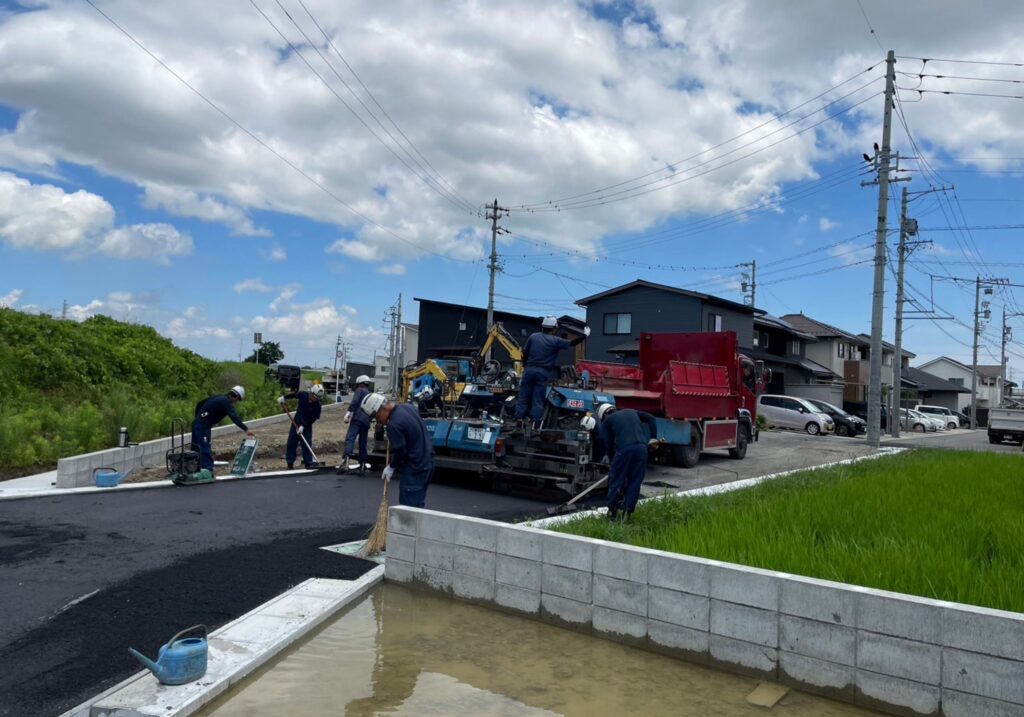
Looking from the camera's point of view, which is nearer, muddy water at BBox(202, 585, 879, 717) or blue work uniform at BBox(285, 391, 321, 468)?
muddy water at BBox(202, 585, 879, 717)

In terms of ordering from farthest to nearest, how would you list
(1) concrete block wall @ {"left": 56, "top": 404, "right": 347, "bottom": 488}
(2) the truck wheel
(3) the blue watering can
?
(2) the truck wheel < (1) concrete block wall @ {"left": 56, "top": 404, "right": 347, "bottom": 488} < (3) the blue watering can

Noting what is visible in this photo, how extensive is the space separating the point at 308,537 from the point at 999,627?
594 cm

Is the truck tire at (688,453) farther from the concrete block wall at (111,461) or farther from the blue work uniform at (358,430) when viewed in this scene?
the concrete block wall at (111,461)

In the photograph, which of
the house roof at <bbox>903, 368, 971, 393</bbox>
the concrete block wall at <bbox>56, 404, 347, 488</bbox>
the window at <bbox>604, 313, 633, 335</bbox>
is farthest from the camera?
the house roof at <bbox>903, 368, 971, 393</bbox>

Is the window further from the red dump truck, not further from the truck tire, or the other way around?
the truck tire

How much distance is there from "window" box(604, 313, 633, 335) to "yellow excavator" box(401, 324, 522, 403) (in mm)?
24225

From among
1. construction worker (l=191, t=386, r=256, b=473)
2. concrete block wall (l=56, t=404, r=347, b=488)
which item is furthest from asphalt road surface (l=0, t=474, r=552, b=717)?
concrete block wall (l=56, t=404, r=347, b=488)

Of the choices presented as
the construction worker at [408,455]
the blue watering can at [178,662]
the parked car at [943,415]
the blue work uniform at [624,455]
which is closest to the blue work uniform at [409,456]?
the construction worker at [408,455]

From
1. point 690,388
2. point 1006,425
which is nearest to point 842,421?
point 1006,425

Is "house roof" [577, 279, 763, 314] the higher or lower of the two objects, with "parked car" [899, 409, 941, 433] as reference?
higher

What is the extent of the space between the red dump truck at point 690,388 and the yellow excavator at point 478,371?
4.20 feet

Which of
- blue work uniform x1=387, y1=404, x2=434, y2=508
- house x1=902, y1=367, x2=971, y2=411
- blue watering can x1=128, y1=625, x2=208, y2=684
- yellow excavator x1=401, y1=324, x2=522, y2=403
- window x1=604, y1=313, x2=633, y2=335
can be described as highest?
window x1=604, y1=313, x2=633, y2=335

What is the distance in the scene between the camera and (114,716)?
11.8 ft

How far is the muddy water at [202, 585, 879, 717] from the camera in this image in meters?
4.06
